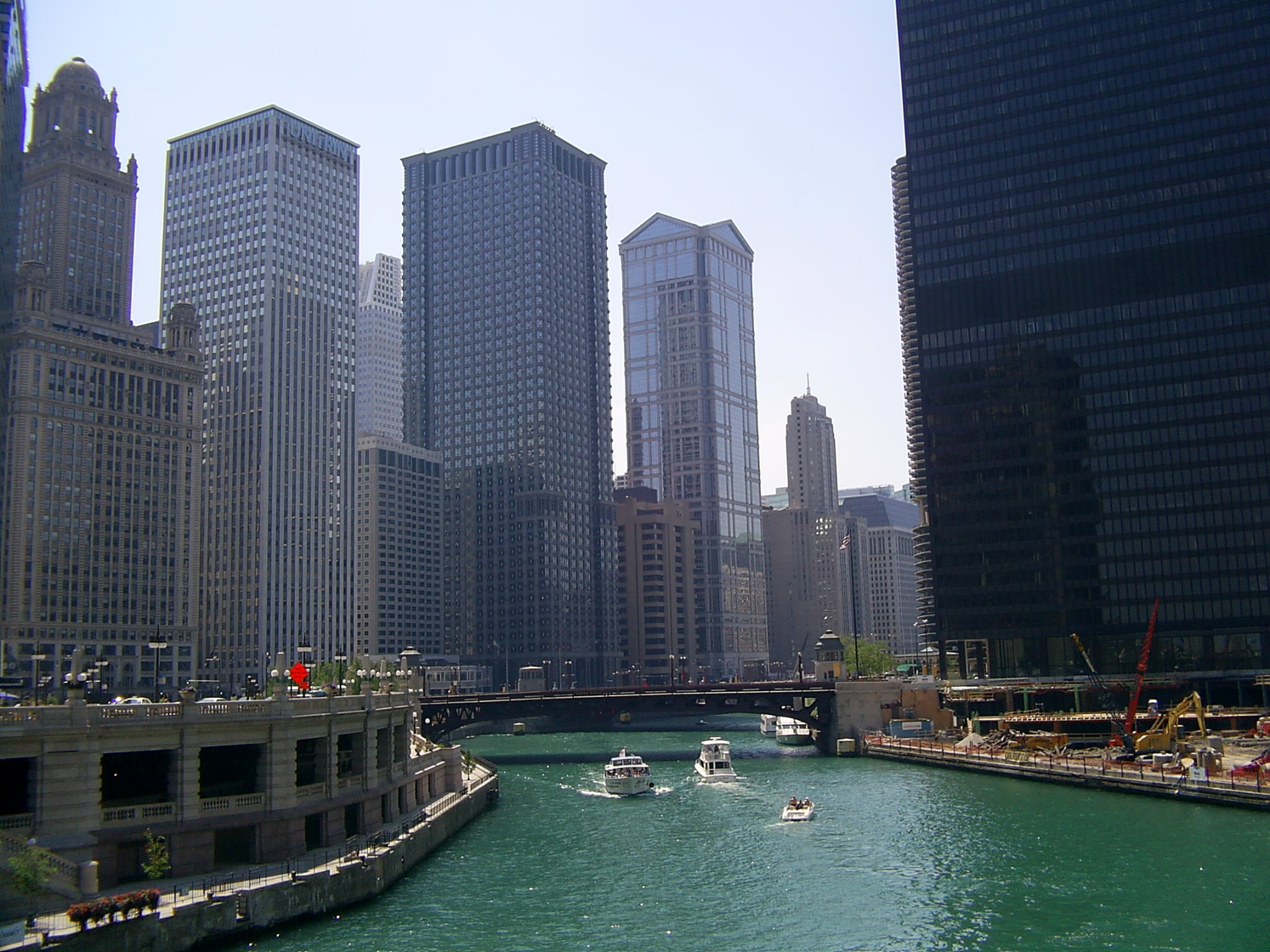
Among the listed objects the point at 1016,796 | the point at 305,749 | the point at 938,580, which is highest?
the point at 938,580

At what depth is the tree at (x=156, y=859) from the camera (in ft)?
180

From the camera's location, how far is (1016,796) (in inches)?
3984

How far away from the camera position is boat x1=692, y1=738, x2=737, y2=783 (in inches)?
4891

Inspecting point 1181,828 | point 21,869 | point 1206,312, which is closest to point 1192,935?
point 1181,828

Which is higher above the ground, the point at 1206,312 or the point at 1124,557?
the point at 1206,312

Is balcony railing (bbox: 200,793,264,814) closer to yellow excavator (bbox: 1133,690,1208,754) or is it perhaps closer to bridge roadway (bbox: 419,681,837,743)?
yellow excavator (bbox: 1133,690,1208,754)

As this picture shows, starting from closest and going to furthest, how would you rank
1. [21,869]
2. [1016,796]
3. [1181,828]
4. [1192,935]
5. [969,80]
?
[21,869]
[1192,935]
[1181,828]
[1016,796]
[969,80]

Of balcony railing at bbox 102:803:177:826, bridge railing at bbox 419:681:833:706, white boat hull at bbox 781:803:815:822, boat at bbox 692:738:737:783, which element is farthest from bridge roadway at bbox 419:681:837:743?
balcony railing at bbox 102:803:177:826

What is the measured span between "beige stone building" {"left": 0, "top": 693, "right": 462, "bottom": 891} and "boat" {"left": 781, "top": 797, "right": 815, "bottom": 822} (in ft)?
106

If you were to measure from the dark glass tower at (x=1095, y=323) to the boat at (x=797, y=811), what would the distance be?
316ft

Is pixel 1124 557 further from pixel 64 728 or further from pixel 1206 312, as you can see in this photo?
pixel 64 728

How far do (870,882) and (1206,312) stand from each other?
444 ft

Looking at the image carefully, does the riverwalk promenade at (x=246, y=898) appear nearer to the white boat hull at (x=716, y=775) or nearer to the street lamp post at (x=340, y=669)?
the street lamp post at (x=340, y=669)

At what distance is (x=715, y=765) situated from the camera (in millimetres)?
127062
